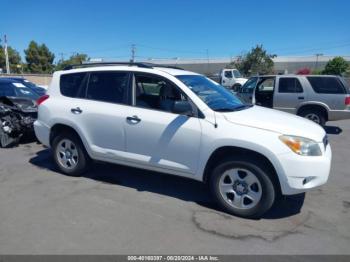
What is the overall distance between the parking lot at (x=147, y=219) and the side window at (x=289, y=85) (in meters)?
5.18

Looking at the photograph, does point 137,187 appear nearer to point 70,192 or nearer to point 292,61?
point 70,192

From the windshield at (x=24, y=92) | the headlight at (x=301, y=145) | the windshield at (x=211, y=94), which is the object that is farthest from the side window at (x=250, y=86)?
the headlight at (x=301, y=145)

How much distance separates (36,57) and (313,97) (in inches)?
2515

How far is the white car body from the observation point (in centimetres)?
389

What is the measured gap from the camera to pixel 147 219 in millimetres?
4082

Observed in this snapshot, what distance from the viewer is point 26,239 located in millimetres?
3561

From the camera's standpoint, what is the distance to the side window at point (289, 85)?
10.4 m

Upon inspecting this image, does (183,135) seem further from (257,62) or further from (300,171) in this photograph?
(257,62)

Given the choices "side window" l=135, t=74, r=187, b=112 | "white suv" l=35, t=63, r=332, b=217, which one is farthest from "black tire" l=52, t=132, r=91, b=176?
"side window" l=135, t=74, r=187, b=112

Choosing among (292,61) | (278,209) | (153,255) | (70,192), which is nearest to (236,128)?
(278,209)

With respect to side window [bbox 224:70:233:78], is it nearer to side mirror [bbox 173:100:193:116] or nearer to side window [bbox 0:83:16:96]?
→ side window [bbox 0:83:16:96]

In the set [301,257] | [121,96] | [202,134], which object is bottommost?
[301,257]

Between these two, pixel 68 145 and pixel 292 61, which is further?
pixel 292 61

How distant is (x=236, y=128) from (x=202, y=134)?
44 cm
